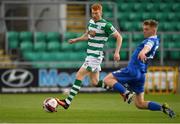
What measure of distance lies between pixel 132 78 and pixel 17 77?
10.3 meters

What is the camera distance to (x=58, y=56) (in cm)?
2416

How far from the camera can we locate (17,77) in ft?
73.0

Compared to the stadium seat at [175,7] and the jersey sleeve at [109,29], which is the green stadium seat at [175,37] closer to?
the stadium seat at [175,7]

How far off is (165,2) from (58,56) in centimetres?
631

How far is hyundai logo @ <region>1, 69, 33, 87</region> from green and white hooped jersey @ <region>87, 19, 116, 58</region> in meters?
8.52

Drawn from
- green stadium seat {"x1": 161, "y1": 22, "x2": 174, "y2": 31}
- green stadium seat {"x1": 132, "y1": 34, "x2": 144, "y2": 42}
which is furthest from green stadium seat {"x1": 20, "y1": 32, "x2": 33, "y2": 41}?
green stadium seat {"x1": 161, "y1": 22, "x2": 174, "y2": 31}

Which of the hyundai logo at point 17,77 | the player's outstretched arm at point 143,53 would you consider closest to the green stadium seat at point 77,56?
the hyundai logo at point 17,77

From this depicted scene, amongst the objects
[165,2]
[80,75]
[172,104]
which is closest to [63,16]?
[165,2]

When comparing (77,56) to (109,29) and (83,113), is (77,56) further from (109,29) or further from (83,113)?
(109,29)

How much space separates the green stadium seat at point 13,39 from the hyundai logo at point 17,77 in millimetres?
2258

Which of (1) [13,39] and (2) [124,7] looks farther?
(2) [124,7]

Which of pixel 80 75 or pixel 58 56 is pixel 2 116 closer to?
pixel 80 75

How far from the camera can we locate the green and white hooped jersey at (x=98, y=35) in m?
13.9

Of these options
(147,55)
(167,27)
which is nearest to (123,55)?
(167,27)
